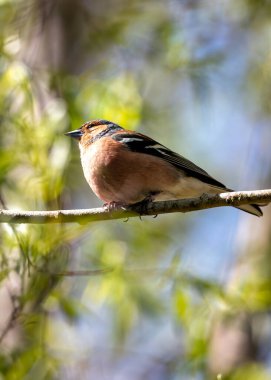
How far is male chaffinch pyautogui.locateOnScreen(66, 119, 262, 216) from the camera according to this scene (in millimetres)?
6273

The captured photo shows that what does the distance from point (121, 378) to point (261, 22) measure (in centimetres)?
522

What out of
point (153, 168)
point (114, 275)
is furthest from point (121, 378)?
point (153, 168)

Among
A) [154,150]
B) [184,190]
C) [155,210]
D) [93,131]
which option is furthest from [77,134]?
[155,210]

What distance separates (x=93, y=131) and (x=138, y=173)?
1.11 metres

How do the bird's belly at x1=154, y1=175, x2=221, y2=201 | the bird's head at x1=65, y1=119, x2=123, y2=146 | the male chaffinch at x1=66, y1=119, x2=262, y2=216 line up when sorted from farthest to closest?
1. the bird's head at x1=65, y1=119, x2=123, y2=146
2. the bird's belly at x1=154, y1=175, x2=221, y2=201
3. the male chaffinch at x1=66, y1=119, x2=262, y2=216

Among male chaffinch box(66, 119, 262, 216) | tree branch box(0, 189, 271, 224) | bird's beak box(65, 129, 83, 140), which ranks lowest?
tree branch box(0, 189, 271, 224)

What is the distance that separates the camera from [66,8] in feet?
29.6

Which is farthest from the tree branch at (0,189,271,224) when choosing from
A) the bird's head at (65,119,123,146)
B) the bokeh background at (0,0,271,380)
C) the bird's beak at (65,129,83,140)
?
the bird's beak at (65,129,83,140)

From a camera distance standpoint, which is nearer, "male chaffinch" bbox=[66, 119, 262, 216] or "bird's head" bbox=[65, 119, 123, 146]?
"male chaffinch" bbox=[66, 119, 262, 216]

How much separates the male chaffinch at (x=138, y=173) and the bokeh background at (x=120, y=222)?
31 centimetres

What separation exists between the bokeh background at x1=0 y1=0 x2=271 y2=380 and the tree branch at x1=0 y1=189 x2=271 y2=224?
0.21m

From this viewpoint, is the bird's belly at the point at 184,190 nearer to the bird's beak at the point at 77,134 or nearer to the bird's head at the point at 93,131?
the bird's head at the point at 93,131

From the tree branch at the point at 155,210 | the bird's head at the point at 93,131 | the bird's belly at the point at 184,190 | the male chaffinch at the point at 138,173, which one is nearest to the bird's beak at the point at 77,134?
the bird's head at the point at 93,131

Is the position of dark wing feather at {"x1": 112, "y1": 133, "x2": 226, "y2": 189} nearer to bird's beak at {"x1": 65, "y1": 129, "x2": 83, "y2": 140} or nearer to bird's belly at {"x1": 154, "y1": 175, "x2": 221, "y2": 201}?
bird's belly at {"x1": 154, "y1": 175, "x2": 221, "y2": 201}
